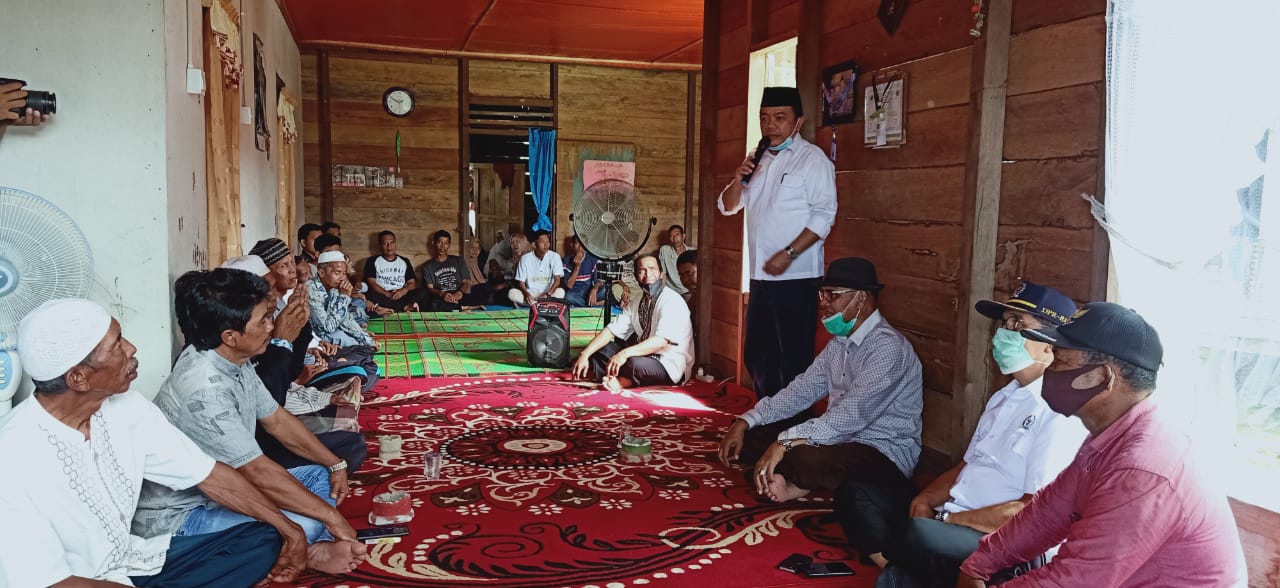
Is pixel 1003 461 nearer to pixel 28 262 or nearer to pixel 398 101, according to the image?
pixel 28 262

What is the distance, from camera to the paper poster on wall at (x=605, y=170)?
35.5 feet

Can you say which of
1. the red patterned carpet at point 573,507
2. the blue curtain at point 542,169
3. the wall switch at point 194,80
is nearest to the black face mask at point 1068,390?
the red patterned carpet at point 573,507

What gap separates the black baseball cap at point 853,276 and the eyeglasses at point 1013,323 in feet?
2.94

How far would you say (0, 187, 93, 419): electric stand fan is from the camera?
2648 millimetres

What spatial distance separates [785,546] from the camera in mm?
2896

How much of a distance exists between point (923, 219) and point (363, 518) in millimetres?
2503

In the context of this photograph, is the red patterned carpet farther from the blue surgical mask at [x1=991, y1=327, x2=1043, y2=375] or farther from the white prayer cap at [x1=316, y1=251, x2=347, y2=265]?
the white prayer cap at [x1=316, y1=251, x2=347, y2=265]

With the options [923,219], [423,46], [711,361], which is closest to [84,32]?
Result: [923,219]

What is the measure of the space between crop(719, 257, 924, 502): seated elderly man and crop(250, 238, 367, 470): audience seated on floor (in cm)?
169

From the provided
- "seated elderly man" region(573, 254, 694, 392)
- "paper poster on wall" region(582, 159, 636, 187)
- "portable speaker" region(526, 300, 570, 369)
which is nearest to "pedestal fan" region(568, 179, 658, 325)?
"portable speaker" region(526, 300, 570, 369)

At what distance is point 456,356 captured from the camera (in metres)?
6.56

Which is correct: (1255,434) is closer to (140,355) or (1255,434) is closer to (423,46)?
(140,355)

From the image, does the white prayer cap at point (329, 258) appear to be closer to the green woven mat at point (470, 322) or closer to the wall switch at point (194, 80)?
the wall switch at point (194, 80)

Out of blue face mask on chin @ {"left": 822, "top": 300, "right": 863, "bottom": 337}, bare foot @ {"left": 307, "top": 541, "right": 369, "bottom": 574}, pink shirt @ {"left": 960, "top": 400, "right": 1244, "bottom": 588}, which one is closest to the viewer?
pink shirt @ {"left": 960, "top": 400, "right": 1244, "bottom": 588}
